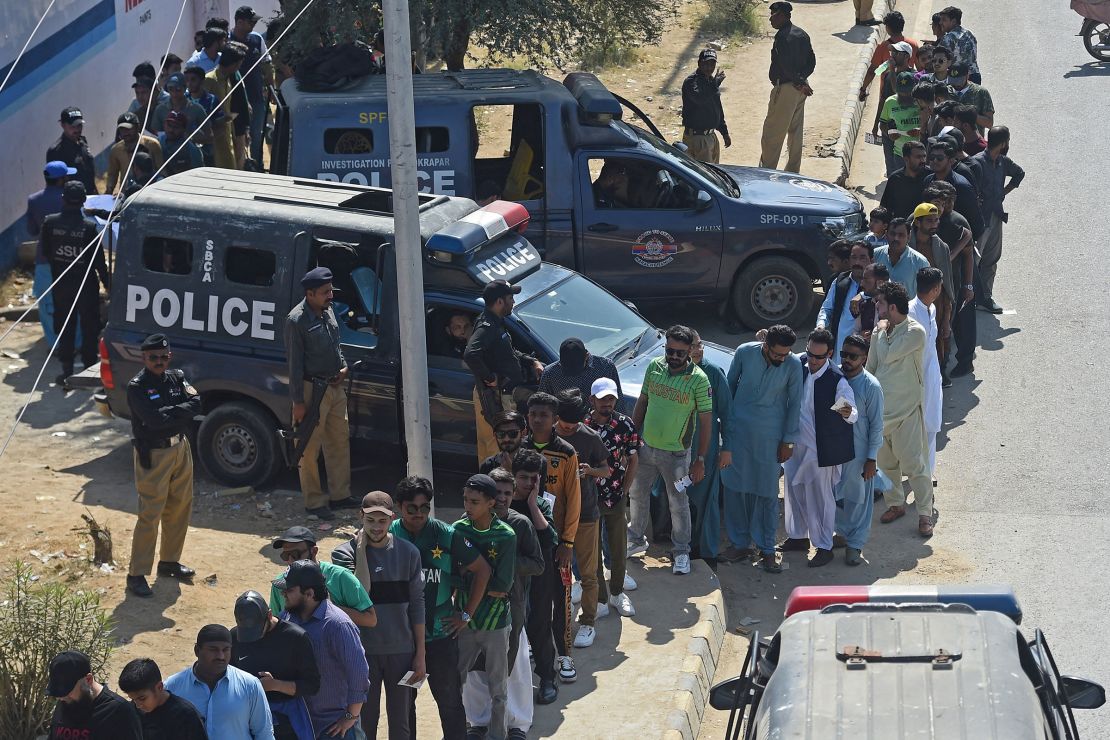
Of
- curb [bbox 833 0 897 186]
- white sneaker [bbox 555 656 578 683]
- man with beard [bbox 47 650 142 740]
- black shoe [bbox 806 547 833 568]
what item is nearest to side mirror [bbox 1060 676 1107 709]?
man with beard [bbox 47 650 142 740]

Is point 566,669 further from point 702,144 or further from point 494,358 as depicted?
point 702,144

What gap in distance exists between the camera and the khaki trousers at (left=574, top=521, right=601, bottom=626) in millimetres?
8422

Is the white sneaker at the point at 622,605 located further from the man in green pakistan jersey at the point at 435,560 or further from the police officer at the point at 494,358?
the man in green pakistan jersey at the point at 435,560

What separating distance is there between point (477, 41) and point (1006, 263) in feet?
19.8

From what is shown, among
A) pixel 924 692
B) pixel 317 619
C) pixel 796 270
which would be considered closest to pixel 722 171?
pixel 796 270

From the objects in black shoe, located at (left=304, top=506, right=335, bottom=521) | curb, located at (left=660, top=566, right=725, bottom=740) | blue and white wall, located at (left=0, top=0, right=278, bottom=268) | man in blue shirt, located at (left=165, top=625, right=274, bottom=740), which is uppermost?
blue and white wall, located at (left=0, top=0, right=278, bottom=268)

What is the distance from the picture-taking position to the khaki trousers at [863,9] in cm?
2367

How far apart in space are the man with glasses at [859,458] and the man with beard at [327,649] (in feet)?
14.4

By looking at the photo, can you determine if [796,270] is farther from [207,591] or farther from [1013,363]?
[207,591]

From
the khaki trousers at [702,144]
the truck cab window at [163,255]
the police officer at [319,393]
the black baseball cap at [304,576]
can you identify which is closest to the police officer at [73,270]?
the truck cab window at [163,255]

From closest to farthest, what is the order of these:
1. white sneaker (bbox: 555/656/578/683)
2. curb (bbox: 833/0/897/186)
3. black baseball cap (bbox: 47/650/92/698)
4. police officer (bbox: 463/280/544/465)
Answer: black baseball cap (bbox: 47/650/92/698), white sneaker (bbox: 555/656/578/683), police officer (bbox: 463/280/544/465), curb (bbox: 833/0/897/186)

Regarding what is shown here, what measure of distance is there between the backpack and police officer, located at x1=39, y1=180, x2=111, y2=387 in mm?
2219

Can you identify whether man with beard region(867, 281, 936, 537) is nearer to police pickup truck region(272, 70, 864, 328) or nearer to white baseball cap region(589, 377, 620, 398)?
white baseball cap region(589, 377, 620, 398)

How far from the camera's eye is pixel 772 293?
1352cm
